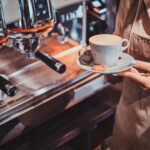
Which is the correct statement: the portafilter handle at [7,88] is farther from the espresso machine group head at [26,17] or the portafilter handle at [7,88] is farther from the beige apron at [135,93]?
the beige apron at [135,93]

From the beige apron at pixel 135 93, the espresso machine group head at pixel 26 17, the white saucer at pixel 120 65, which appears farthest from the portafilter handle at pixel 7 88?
the beige apron at pixel 135 93

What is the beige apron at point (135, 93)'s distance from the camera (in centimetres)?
92

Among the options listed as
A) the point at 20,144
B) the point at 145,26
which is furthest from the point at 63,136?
the point at 145,26

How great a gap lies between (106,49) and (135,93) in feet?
1.12

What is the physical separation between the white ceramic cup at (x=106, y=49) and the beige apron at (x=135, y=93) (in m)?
0.15

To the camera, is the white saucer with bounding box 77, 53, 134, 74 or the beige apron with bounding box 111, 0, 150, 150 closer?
the white saucer with bounding box 77, 53, 134, 74

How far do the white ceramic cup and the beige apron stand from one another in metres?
0.15

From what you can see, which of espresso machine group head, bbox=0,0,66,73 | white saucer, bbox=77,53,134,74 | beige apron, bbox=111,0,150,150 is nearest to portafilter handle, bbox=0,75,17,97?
espresso machine group head, bbox=0,0,66,73

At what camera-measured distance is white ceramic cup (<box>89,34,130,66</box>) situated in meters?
0.81

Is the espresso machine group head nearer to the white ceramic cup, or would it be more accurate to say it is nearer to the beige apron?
the white ceramic cup

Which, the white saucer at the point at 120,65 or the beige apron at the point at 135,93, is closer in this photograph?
the white saucer at the point at 120,65

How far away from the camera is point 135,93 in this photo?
1.03 m

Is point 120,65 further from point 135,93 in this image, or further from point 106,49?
point 135,93

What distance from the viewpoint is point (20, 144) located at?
1.18 m
